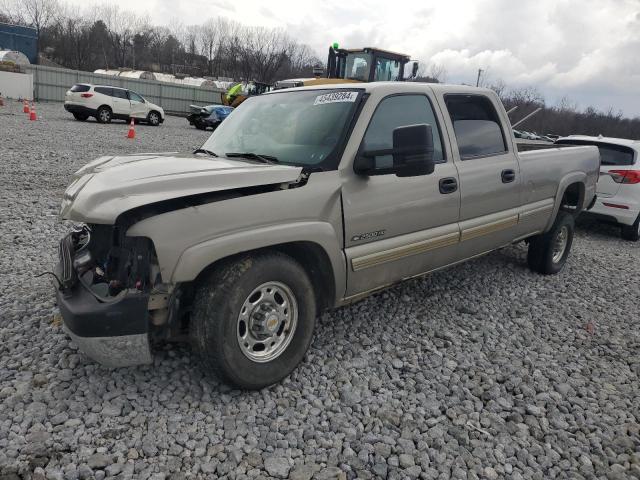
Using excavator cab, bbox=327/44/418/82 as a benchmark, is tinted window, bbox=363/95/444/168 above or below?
below

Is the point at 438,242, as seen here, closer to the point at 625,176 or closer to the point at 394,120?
the point at 394,120

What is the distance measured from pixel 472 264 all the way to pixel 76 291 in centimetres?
439

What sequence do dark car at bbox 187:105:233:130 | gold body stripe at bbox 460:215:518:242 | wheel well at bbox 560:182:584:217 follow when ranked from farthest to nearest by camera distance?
1. dark car at bbox 187:105:233:130
2. wheel well at bbox 560:182:584:217
3. gold body stripe at bbox 460:215:518:242

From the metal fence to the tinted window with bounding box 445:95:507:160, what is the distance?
28.0 metres

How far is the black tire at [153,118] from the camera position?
75.6 ft

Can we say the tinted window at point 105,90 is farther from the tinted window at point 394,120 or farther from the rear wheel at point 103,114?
the tinted window at point 394,120

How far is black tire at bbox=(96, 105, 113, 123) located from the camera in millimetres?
20945

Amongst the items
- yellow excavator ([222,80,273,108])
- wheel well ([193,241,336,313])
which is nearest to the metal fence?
yellow excavator ([222,80,273,108])

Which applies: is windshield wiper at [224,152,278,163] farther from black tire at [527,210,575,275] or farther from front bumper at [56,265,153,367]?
black tire at [527,210,575,275]

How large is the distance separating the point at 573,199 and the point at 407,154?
12.0 ft

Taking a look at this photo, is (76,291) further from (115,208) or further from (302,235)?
(302,235)

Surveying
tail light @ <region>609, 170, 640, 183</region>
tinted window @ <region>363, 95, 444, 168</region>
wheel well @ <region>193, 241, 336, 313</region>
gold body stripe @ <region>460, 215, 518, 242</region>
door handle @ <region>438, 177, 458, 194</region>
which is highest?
tinted window @ <region>363, 95, 444, 168</region>

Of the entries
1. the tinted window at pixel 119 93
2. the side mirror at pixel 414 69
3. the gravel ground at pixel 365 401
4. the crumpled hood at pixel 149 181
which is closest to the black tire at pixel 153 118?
the tinted window at pixel 119 93

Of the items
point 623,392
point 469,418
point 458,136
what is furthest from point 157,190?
point 623,392
